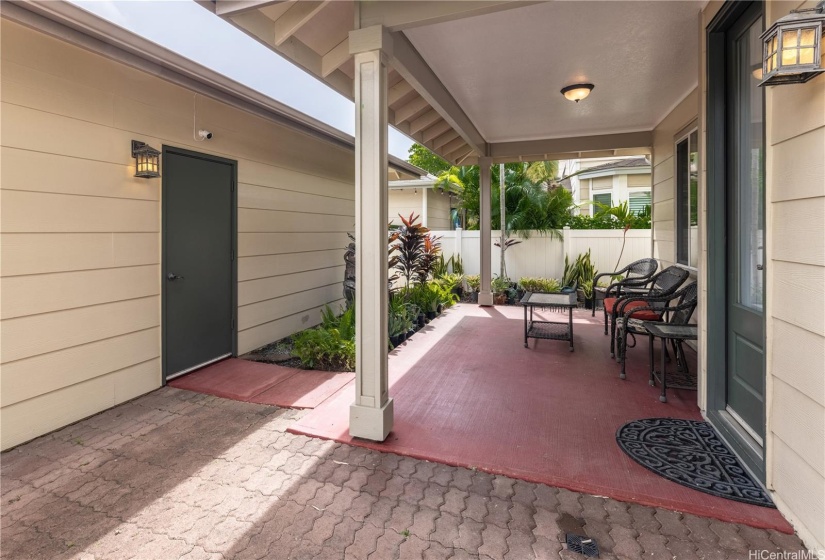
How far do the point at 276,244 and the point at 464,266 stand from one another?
5098mm

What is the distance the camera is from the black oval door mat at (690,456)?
2.05m

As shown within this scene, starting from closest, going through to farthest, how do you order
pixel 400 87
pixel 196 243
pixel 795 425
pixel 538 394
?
Answer: pixel 795 425 → pixel 538 394 → pixel 196 243 → pixel 400 87

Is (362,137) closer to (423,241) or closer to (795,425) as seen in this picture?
(795,425)

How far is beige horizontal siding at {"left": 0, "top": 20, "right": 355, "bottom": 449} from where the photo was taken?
101 inches

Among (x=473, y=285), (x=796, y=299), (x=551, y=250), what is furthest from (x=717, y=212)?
(x=551, y=250)

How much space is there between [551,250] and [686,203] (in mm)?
3781

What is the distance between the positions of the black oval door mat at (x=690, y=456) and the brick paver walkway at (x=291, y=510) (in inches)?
11.3

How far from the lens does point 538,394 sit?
3354 mm

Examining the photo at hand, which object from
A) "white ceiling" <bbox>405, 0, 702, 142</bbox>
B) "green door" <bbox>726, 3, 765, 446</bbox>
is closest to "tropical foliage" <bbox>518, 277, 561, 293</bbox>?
"white ceiling" <bbox>405, 0, 702, 142</bbox>

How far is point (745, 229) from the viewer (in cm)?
238

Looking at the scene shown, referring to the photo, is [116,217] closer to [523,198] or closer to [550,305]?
[550,305]

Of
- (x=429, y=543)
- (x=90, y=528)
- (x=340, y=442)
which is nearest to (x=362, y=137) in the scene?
(x=340, y=442)

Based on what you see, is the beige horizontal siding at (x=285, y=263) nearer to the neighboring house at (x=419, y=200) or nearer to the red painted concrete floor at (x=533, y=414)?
the red painted concrete floor at (x=533, y=414)

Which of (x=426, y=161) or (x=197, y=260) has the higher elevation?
(x=426, y=161)
